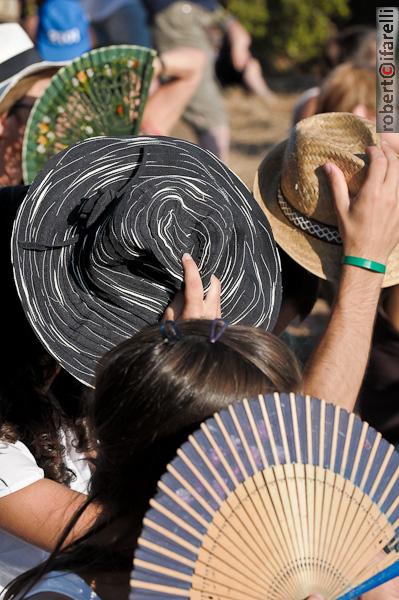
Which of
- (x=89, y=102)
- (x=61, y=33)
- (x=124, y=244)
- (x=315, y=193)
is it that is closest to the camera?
(x=124, y=244)

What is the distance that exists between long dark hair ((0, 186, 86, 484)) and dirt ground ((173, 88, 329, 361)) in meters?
4.65

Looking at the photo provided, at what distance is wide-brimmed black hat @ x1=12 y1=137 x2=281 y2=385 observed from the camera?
1.54 meters

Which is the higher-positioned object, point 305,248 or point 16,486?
point 305,248

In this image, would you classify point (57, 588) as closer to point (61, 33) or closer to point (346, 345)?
point (346, 345)

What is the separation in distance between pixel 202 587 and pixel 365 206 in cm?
81

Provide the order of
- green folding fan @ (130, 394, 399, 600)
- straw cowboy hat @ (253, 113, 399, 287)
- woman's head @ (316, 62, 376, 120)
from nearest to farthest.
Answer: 1. green folding fan @ (130, 394, 399, 600)
2. straw cowboy hat @ (253, 113, 399, 287)
3. woman's head @ (316, 62, 376, 120)

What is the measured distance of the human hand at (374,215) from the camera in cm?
160

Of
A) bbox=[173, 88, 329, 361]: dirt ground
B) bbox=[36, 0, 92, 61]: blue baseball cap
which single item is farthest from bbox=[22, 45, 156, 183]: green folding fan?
bbox=[173, 88, 329, 361]: dirt ground

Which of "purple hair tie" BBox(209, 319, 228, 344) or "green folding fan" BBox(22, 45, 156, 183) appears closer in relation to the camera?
"purple hair tie" BBox(209, 319, 228, 344)

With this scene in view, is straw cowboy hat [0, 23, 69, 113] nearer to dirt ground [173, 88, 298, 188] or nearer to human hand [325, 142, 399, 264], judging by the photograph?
human hand [325, 142, 399, 264]

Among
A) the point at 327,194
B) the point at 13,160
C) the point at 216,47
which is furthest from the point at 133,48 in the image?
the point at 216,47

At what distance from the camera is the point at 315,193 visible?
179cm

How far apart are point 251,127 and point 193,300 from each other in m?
7.24

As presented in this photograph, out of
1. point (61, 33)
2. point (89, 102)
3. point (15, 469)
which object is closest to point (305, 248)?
point (15, 469)
